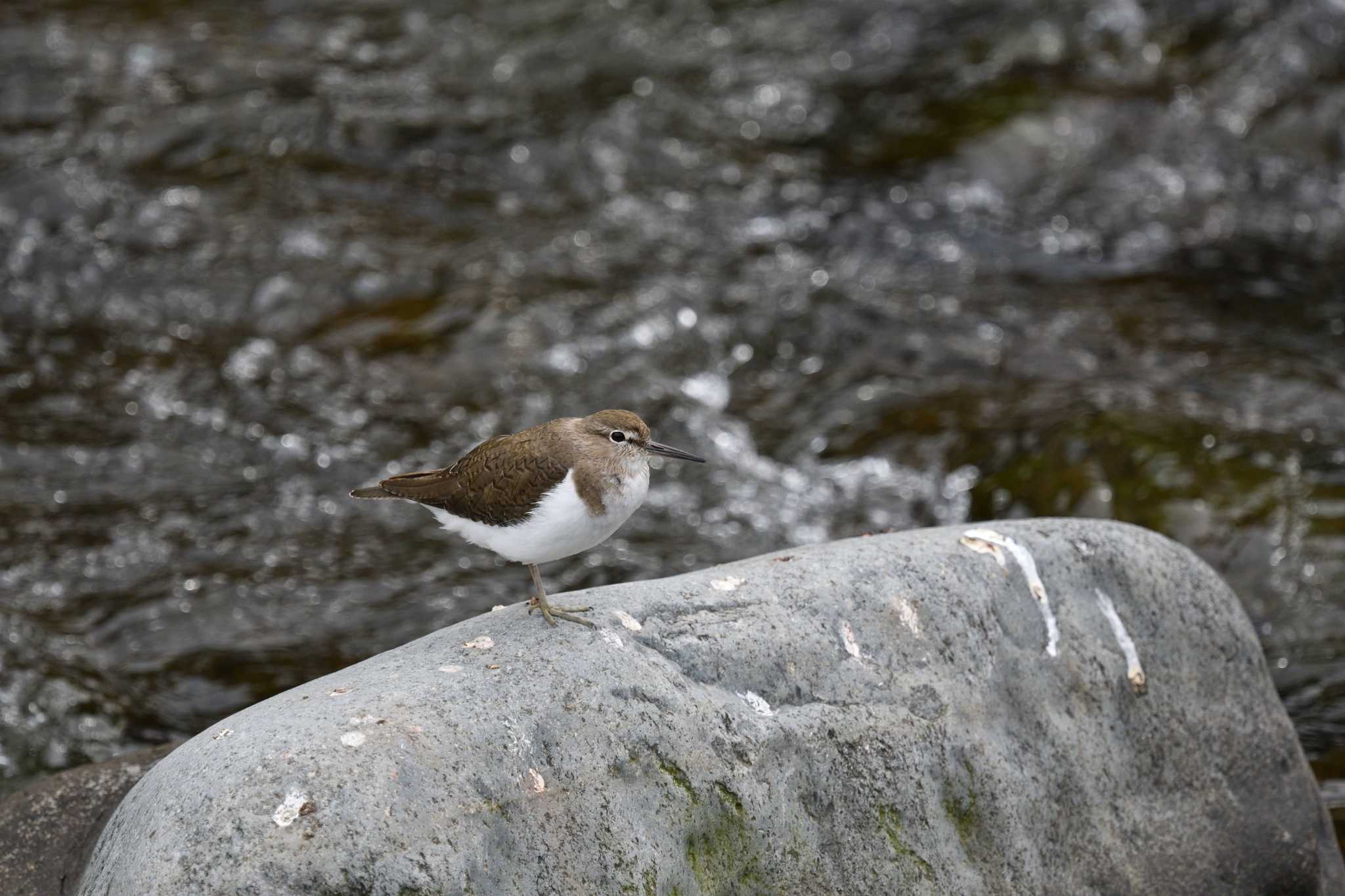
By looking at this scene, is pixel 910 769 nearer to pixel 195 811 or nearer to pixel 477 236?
pixel 195 811

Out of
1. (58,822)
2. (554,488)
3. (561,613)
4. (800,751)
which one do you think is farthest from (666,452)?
(58,822)

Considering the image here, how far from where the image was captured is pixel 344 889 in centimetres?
338

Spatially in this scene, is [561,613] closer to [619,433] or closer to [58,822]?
[619,433]

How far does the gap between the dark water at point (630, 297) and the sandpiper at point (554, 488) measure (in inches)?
104

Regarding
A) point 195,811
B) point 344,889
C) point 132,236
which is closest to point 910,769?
point 344,889

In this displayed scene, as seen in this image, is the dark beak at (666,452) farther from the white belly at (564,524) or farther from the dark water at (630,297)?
the dark water at (630,297)

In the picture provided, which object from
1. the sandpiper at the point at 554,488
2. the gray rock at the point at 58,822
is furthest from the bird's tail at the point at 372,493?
the gray rock at the point at 58,822

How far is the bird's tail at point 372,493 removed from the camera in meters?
4.97

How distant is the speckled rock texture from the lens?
3537 millimetres

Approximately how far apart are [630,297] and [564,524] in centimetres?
605

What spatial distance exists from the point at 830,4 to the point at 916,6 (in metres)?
0.87

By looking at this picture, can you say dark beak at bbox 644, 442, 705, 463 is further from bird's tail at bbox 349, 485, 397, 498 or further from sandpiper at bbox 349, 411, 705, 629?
bird's tail at bbox 349, 485, 397, 498

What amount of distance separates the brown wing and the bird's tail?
10cm

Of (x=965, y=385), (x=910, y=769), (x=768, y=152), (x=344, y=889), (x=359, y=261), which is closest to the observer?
(x=344, y=889)
